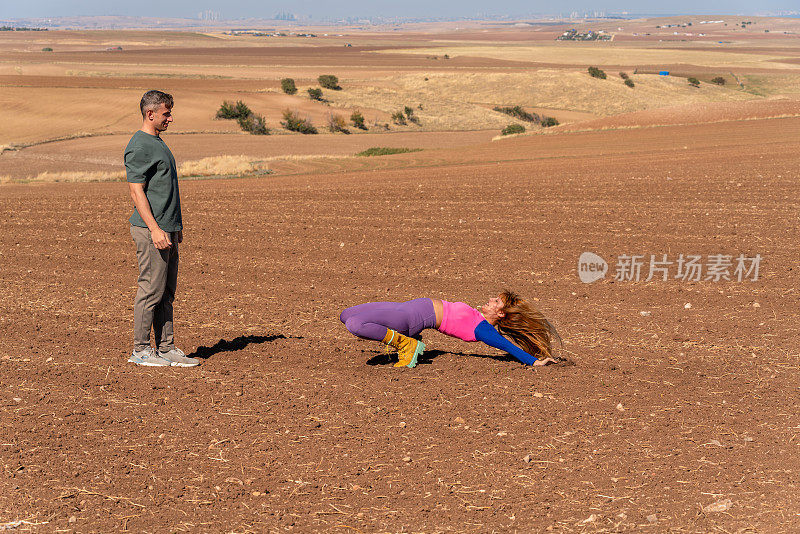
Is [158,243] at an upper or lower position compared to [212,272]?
upper

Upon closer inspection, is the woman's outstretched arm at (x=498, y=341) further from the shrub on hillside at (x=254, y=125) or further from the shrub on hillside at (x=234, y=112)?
the shrub on hillside at (x=234, y=112)

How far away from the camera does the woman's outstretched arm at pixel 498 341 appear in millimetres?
6914

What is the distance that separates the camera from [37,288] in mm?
10250

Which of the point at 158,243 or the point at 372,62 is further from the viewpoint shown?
Result: the point at 372,62

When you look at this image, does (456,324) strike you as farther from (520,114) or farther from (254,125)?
(520,114)

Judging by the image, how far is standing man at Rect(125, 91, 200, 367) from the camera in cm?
627

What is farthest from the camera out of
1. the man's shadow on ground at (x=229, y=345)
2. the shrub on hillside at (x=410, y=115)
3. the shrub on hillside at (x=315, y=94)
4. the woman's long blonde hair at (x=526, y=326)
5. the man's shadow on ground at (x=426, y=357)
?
the shrub on hillside at (x=315, y=94)

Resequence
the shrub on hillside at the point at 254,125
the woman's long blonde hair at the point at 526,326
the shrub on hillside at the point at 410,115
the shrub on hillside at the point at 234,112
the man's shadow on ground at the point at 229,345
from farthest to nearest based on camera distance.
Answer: the shrub on hillside at the point at 410,115 → the shrub on hillside at the point at 234,112 → the shrub on hillside at the point at 254,125 → the man's shadow on ground at the point at 229,345 → the woman's long blonde hair at the point at 526,326

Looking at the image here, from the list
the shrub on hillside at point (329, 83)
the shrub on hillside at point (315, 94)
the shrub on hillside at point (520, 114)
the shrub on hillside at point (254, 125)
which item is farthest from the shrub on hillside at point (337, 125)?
the shrub on hillside at point (329, 83)

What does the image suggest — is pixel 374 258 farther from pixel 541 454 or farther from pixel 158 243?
pixel 541 454

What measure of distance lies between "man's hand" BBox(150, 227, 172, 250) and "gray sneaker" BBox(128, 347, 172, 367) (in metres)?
1.10

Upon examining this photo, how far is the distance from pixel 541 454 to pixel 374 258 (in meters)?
6.75

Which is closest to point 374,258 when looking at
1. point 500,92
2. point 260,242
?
point 260,242

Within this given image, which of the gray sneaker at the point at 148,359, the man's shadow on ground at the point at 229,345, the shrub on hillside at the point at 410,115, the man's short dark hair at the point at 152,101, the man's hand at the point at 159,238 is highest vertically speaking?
the man's short dark hair at the point at 152,101
